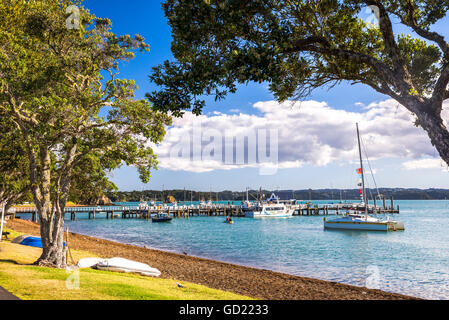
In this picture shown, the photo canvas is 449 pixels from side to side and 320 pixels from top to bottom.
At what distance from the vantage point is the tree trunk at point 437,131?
223 inches

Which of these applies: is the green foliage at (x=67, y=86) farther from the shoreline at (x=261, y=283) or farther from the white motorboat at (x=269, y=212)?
the white motorboat at (x=269, y=212)

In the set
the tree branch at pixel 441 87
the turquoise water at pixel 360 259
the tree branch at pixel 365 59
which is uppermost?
the tree branch at pixel 365 59

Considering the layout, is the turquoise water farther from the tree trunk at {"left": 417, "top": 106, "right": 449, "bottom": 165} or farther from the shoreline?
the tree trunk at {"left": 417, "top": 106, "right": 449, "bottom": 165}

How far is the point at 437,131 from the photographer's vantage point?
577 centimetres

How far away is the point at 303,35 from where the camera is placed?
837cm

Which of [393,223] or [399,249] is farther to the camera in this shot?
[393,223]

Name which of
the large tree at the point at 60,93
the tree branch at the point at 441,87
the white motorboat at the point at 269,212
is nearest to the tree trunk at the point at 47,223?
the large tree at the point at 60,93

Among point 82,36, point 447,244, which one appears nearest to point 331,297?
point 82,36

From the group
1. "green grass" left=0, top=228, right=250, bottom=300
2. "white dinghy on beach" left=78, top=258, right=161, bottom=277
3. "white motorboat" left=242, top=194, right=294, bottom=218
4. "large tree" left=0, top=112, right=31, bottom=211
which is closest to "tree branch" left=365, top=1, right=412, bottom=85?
"green grass" left=0, top=228, right=250, bottom=300

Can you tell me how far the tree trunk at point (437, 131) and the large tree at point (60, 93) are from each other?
1108cm

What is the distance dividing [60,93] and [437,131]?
45.5 feet

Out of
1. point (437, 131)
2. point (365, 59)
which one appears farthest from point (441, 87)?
point (365, 59)
